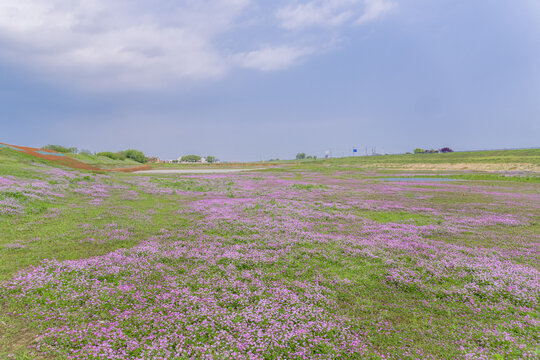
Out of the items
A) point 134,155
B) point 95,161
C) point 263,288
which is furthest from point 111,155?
point 263,288

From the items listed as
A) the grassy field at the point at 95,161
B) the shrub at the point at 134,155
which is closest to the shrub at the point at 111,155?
the shrub at the point at 134,155

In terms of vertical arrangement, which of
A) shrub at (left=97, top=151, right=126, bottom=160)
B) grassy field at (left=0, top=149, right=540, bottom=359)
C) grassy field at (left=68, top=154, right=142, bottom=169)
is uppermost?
shrub at (left=97, top=151, right=126, bottom=160)

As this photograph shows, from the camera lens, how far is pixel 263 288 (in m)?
8.24

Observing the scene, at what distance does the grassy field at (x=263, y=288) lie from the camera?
579 cm

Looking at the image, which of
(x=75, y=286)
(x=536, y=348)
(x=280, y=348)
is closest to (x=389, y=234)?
(x=536, y=348)

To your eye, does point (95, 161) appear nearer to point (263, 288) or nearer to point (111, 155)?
point (111, 155)

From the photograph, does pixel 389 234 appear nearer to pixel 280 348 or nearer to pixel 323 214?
pixel 323 214

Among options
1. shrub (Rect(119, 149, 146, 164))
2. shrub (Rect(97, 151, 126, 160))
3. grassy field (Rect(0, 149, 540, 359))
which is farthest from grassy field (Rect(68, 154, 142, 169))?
shrub (Rect(119, 149, 146, 164))

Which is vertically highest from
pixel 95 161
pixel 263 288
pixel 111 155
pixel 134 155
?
pixel 134 155

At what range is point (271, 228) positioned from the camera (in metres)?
15.1

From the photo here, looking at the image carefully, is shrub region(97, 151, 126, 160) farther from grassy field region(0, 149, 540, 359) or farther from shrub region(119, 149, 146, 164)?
grassy field region(0, 149, 540, 359)

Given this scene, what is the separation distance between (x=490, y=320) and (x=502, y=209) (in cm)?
2025

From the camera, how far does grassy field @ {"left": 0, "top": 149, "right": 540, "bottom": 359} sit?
5.79m

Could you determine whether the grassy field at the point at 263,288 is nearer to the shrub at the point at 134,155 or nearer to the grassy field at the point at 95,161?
the grassy field at the point at 95,161
